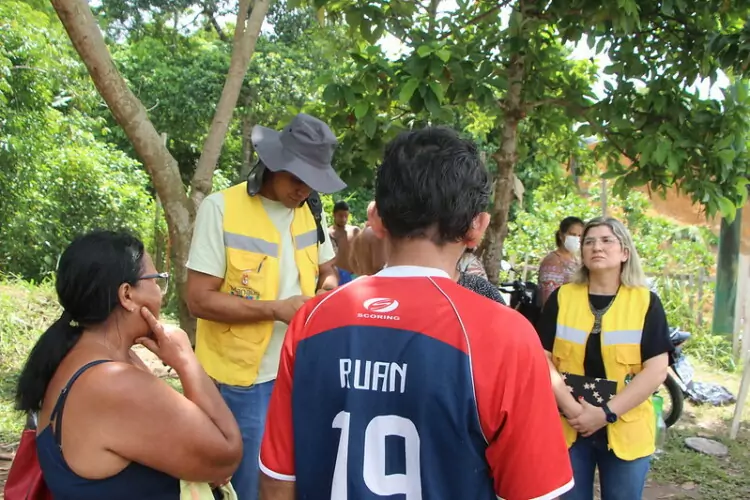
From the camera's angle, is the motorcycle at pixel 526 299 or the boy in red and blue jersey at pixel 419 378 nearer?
the boy in red and blue jersey at pixel 419 378

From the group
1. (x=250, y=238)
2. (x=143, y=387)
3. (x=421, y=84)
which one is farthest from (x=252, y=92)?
(x=143, y=387)

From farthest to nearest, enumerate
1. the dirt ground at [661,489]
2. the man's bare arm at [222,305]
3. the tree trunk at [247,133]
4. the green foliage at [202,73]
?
the tree trunk at [247,133] < the green foliage at [202,73] < the dirt ground at [661,489] < the man's bare arm at [222,305]

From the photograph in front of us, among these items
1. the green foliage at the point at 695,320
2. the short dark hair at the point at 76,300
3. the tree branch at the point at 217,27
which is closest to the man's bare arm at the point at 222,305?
the short dark hair at the point at 76,300

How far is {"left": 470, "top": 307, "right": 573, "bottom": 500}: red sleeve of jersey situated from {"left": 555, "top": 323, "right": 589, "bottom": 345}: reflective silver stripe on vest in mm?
1649

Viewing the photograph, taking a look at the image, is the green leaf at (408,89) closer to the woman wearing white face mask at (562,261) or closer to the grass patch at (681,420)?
the grass patch at (681,420)

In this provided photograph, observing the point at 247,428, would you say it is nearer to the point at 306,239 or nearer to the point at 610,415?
the point at 306,239

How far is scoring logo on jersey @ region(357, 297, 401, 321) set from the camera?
1326 mm

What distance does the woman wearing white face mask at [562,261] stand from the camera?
5988 millimetres

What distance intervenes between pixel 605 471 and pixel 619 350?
51 centimetres

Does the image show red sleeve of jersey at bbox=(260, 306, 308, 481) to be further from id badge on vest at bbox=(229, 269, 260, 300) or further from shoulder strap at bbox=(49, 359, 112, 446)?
id badge on vest at bbox=(229, 269, 260, 300)

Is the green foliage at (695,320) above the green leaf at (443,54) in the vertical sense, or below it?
Answer: below

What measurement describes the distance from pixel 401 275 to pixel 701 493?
4.19 m

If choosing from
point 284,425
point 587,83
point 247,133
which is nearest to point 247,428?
point 284,425

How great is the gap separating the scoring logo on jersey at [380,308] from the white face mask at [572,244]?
195 inches
